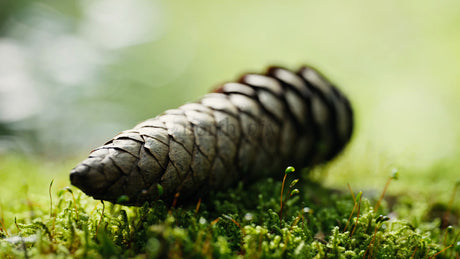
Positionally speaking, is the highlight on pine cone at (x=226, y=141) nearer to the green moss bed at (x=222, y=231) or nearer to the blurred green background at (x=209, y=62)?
the green moss bed at (x=222, y=231)

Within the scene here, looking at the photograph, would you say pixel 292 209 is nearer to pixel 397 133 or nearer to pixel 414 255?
pixel 414 255

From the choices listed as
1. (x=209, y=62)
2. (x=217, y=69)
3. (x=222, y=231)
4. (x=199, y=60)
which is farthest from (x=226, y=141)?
(x=199, y=60)

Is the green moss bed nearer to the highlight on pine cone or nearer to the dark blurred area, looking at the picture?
the highlight on pine cone

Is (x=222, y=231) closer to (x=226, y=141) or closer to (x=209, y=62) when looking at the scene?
(x=226, y=141)

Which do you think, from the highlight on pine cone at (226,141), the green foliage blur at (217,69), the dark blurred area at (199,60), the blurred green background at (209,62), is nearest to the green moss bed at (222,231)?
the highlight on pine cone at (226,141)

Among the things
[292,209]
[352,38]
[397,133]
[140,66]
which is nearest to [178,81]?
[140,66]

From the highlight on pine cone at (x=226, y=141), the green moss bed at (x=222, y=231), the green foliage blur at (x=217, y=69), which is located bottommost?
the green moss bed at (x=222, y=231)
